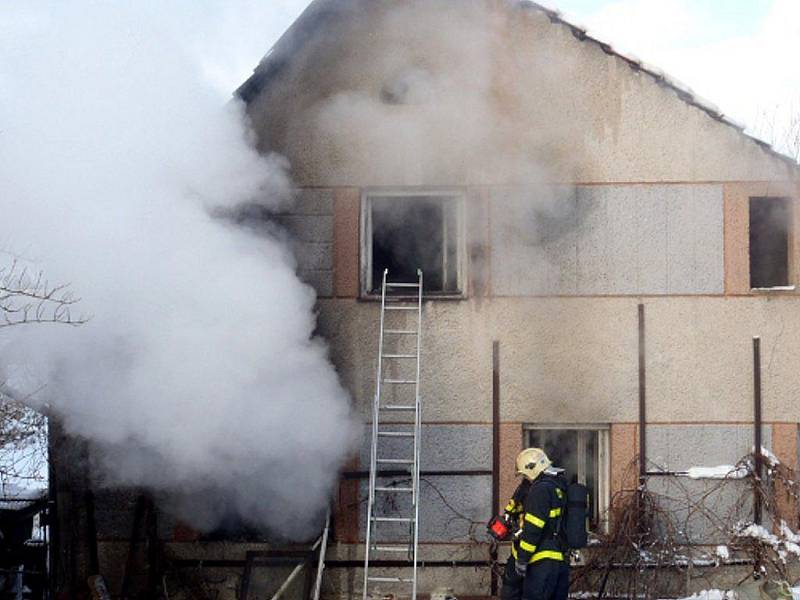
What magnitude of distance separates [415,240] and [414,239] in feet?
0.05

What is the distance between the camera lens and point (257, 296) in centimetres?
818

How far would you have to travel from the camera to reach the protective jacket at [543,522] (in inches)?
283

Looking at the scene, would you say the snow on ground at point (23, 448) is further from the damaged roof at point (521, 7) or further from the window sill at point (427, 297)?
the damaged roof at point (521, 7)

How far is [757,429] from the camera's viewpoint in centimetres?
891

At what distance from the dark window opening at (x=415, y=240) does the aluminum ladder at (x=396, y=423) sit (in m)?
0.35

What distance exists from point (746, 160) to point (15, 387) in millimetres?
6793

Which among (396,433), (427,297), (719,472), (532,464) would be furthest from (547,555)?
(427,297)

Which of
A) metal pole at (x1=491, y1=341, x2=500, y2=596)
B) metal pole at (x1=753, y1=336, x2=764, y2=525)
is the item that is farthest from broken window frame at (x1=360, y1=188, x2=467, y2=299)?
metal pole at (x1=753, y1=336, x2=764, y2=525)

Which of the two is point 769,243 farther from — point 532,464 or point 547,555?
point 547,555

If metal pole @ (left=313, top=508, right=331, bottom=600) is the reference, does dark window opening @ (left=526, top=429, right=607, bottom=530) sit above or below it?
above

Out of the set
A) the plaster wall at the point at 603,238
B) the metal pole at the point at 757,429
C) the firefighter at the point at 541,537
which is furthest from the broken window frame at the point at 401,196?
the metal pole at the point at 757,429

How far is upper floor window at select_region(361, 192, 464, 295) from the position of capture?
30.2 feet

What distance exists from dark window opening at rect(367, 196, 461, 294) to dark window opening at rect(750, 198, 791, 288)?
9.69 ft

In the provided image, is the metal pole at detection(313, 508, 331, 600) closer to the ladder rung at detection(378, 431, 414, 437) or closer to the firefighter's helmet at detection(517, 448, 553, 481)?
the ladder rung at detection(378, 431, 414, 437)
